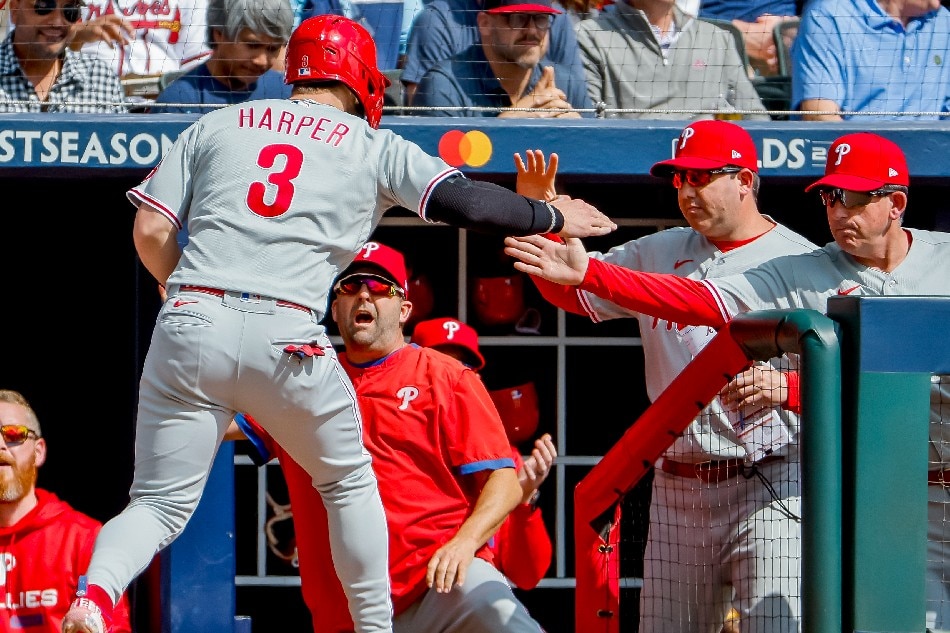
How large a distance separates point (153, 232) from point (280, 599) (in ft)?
9.61

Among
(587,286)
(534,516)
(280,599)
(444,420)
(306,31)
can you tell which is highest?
(306,31)

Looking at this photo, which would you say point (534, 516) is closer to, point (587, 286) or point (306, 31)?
point (587, 286)

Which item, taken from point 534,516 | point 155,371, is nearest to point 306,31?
point 155,371

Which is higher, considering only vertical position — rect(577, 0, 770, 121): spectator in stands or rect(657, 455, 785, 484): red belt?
Result: rect(577, 0, 770, 121): spectator in stands

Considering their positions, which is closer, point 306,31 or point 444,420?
point 306,31

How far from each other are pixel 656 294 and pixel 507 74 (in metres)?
1.97

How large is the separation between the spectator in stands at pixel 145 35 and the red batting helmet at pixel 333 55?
2.14 metres

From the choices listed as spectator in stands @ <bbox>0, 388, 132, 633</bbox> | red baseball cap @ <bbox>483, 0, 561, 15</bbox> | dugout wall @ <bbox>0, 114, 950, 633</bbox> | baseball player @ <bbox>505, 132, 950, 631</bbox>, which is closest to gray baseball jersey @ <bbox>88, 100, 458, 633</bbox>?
baseball player @ <bbox>505, 132, 950, 631</bbox>

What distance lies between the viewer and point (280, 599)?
602 cm

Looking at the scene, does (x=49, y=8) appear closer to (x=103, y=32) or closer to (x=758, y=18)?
(x=103, y=32)

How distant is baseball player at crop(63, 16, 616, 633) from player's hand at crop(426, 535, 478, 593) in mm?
239

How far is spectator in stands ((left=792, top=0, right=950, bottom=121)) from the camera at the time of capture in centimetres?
561

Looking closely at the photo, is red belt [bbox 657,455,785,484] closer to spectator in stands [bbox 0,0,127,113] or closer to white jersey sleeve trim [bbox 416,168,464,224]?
white jersey sleeve trim [bbox 416,168,464,224]

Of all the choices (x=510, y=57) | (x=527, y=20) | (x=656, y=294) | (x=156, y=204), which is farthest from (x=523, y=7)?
(x=156, y=204)
